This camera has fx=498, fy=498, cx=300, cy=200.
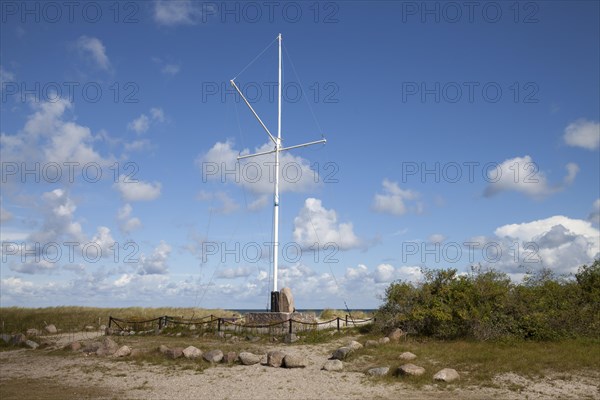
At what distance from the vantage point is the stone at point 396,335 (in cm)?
2172

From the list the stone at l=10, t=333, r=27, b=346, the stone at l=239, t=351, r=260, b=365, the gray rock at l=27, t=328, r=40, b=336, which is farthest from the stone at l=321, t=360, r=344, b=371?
the gray rock at l=27, t=328, r=40, b=336

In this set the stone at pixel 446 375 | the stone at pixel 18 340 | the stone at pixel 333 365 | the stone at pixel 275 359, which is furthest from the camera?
the stone at pixel 18 340

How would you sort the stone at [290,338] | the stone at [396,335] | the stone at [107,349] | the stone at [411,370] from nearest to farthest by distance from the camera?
the stone at [411,370]
the stone at [107,349]
the stone at [396,335]
the stone at [290,338]

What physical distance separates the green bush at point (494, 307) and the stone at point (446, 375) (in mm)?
6203

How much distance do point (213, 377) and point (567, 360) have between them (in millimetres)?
11730

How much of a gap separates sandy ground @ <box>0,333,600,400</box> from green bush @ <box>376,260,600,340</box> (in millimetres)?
5512

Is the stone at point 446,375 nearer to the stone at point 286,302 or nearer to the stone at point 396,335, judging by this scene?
the stone at point 396,335

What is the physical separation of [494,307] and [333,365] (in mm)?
8421

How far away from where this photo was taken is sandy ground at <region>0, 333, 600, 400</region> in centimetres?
1359

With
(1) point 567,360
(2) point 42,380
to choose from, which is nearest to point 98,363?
(2) point 42,380

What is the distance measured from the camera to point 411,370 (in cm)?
1526

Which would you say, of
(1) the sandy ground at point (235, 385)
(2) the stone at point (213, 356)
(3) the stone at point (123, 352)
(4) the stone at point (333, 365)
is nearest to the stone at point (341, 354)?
(1) the sandy ground at point (235, 385)

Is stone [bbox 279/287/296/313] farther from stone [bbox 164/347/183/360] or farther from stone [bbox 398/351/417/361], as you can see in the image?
stone [bbox 398/351/417/361]

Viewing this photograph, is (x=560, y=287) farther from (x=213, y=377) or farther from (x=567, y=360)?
(x=213, y=377)
